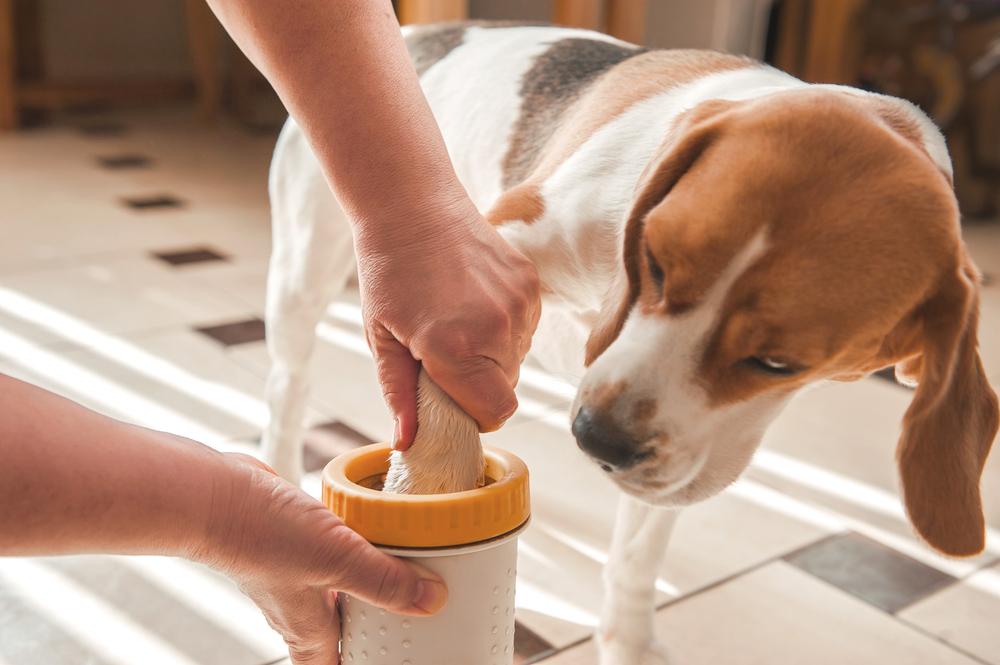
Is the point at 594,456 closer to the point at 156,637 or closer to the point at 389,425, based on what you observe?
the point at 156,637

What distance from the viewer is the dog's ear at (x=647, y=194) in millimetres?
919

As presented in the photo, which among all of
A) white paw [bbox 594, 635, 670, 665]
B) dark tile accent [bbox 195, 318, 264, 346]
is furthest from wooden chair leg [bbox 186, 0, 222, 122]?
white paw [bbox 594, 635, 670, 665]

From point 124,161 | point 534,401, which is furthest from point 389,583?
point 124,161

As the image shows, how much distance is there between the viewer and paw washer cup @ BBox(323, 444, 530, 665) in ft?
2.67

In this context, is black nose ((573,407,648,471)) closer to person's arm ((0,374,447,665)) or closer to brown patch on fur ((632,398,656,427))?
brown patch on fur ((632,398,656,427))

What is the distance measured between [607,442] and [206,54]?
4.23m

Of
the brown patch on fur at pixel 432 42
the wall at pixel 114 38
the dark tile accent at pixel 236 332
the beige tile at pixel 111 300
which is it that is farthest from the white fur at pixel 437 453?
the wall at pixel 114 38

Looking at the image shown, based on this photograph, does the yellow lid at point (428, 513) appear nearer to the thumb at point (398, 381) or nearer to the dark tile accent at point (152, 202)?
the thumb at point (398, 381)

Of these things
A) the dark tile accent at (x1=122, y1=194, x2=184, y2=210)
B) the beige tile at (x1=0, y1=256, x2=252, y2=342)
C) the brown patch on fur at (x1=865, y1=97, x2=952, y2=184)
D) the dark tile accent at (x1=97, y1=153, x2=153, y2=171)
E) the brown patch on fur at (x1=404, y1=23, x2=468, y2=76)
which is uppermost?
the brown patch on fur at (x1=865, y1=97, x2=952, y2=184)

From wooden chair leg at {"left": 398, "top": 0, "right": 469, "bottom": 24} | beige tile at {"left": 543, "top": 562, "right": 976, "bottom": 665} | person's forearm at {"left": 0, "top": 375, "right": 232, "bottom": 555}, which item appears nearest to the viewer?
person's forearm at {"left": 0, "top": 375, "right": 232, "bottom": 555}

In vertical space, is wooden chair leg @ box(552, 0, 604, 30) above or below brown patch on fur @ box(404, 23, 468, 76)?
below

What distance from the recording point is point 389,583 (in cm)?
80

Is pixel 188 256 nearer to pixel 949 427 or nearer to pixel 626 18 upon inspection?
pixel 626 18

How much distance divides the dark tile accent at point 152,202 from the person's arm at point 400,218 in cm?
252
